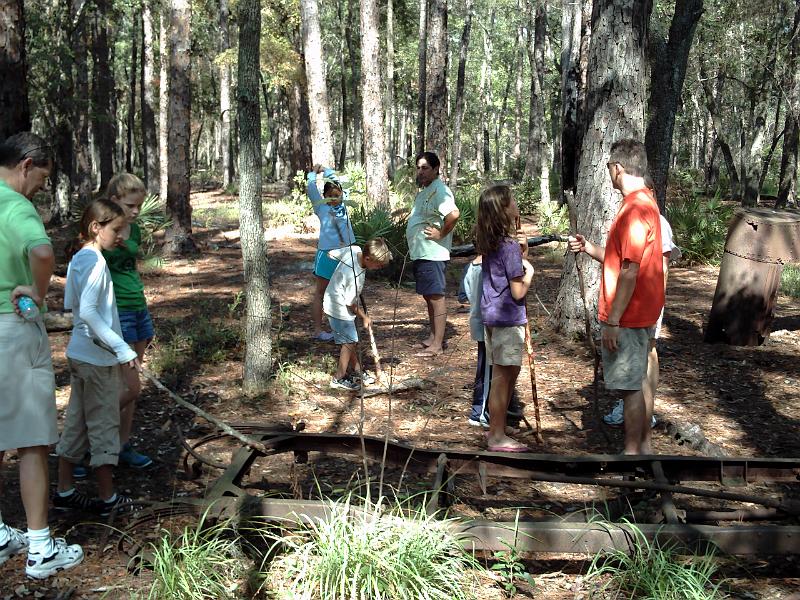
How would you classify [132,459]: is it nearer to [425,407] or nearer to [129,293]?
[129,293]

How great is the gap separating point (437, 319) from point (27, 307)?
484 cm

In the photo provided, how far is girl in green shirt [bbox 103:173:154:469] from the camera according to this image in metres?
4.76

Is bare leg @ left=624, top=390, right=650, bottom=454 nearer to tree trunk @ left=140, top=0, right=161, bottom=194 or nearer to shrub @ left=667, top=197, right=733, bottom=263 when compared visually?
shrub @ left=667, top=197, right=733, bottom=263

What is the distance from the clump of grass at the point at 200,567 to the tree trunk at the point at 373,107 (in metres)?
11.4

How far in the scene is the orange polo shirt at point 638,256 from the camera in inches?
177

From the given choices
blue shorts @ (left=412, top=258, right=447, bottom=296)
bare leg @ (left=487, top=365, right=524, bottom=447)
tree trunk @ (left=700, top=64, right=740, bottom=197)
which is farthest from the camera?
tree trunk @ (left=700, top=64, right=740, bottom=197)

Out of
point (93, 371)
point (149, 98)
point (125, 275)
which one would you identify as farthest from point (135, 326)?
point (149, 98)

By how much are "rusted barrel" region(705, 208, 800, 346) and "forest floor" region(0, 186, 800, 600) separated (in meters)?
0.24

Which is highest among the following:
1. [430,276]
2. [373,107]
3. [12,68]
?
[373,107]

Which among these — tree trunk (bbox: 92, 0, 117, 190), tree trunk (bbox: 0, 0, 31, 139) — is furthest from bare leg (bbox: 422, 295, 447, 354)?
tree trunk (bbox: 92, 0, 117, 190)

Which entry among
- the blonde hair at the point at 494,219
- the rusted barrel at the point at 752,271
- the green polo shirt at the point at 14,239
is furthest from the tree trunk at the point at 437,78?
the green polo shirt at the point at 14,239

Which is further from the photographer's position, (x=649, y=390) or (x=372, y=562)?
(x=649, y=390)

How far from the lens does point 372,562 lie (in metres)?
3.33

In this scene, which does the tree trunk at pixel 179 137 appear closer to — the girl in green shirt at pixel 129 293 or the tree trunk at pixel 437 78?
the tree trunk at pixel 437 78
